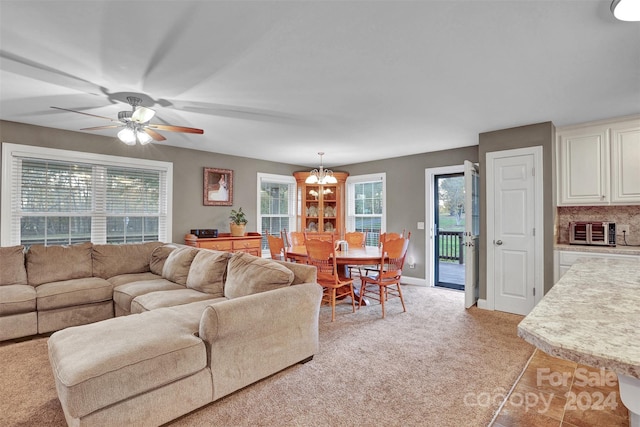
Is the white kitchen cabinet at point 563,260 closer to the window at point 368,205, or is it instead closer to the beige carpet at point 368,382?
the beige carpet at point 368,382

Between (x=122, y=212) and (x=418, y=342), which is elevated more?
(x=122, y=212)

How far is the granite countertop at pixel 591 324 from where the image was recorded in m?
0.82

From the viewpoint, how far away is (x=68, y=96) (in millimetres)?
2963

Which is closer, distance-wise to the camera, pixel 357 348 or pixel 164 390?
pixel 164 390

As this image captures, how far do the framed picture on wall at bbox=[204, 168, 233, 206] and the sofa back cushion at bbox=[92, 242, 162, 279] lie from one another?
54.6 inches

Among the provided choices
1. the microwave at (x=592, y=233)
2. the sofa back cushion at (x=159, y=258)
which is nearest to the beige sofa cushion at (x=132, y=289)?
the sofa back cushion at (x=159, y=258)

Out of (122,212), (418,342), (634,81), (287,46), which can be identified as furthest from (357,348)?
(122,212)

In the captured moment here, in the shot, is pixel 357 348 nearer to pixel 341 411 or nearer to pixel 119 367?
pixel 341 411

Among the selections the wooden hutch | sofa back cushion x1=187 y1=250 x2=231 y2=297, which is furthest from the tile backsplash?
the wooden hutch

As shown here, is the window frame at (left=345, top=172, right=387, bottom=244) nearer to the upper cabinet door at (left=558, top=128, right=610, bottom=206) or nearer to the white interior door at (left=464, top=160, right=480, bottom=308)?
the white interior door at (left=464, top=160, right=480, bottom=308)

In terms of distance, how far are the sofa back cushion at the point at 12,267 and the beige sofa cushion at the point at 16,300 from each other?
18 cm

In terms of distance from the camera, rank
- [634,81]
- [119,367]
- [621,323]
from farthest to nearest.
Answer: [634,81] → [119,367] → [621,323]

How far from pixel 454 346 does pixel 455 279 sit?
10.7 feet

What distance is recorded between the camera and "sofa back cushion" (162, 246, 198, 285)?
11.6ft
